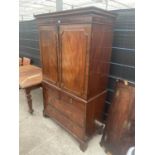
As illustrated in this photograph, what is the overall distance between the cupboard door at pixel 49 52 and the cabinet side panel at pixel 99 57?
0.57 metres

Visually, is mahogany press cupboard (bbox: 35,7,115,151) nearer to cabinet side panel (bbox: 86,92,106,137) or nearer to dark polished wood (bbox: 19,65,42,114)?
cabinet side panel (bbox: 86,92,106,137)

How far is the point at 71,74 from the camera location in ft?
5.87

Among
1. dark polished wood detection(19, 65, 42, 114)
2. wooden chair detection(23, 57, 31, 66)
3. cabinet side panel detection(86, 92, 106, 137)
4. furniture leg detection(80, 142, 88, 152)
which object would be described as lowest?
furniture leg detection(80, 142, 88, 152)

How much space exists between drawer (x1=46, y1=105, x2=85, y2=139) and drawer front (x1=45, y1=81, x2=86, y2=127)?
0.19 feet

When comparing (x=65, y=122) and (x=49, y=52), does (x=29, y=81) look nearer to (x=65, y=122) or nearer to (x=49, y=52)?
(x=49, y=52)

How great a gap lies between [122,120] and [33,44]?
2843 millimetres

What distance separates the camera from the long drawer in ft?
6.01

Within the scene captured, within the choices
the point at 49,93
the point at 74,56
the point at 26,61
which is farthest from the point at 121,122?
the point at 26,61

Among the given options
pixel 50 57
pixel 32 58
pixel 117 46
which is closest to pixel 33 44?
pixel 32 58

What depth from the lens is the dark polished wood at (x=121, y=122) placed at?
155cm

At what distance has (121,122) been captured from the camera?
1.66 meters

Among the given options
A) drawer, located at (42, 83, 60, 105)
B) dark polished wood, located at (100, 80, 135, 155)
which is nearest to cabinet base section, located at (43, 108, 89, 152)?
drawer, located at (42, 83, 60, 105)

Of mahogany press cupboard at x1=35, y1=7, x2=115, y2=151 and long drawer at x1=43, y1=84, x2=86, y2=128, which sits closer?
mahogany press cupboard at x1=35, y1=7, x2=115, y2=151
